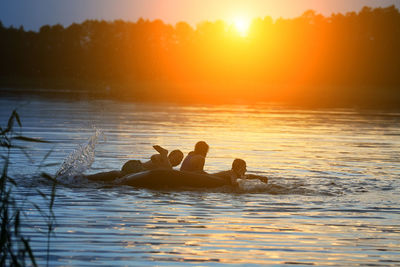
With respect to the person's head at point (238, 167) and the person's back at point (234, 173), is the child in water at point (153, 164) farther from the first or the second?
the person's head at point (238, 167)

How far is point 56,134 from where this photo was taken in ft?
81.0

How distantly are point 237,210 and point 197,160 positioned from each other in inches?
110

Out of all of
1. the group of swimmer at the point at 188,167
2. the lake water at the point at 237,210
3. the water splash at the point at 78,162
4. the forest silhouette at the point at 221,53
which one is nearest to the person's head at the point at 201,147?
the group of swimmer at the point at 188,167

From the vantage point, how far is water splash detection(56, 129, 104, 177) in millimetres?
15128

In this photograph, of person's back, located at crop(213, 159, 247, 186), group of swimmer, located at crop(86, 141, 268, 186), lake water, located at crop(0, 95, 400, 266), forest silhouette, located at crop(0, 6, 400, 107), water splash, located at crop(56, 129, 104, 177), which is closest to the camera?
lake water, located at crop(0, 95, 400, 266)

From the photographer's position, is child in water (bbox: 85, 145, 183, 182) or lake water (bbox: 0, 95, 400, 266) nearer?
lake water (bbox: 0, 95, 400, 266)

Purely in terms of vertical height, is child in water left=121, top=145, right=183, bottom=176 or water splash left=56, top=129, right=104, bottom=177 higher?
child in water left=121, top=145, right=183, bottom=176

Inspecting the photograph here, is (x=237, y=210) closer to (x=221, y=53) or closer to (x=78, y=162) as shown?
(x=78, y=162)

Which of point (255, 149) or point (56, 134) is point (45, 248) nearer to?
point (255, 149)

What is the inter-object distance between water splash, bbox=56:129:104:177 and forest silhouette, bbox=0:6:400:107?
9876 cm

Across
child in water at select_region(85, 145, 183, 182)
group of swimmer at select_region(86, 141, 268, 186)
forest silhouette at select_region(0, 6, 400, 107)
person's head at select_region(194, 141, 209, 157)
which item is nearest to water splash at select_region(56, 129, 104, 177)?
child in water at select_region(85, 145, 183, 182)

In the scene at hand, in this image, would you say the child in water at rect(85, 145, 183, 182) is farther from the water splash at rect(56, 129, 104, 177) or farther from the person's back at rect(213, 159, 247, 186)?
the person's back at rect(213, 159, 247, 186)

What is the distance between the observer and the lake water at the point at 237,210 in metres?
9.07

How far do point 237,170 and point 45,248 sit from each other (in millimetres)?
6026
